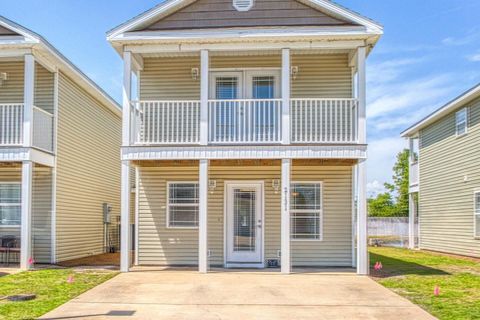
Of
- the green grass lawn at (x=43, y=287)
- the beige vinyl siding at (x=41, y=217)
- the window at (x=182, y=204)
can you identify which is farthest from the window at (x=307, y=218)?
the beige vinyl siding at (x=41, y=217)

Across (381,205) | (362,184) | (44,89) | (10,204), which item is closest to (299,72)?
(362,184)

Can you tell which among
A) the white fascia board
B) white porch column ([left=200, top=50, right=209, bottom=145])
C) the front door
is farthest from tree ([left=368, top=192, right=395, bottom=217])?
white porch column ([left=200, top=50, right=209, bottom=145])

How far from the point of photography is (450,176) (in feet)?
60.2

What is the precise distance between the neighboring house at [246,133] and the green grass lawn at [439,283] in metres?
1.09

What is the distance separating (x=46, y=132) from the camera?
13.1 meters

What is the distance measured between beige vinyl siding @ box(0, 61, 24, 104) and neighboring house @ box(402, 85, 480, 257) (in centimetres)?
1337

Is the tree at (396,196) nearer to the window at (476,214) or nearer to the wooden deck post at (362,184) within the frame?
the window at (476,214)

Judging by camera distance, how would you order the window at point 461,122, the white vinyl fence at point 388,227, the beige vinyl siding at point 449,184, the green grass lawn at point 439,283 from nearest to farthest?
the green grass lawn at point 439,283
the beige vinyl siding at point 449,184
the window at point 461,122
the white vinyl fence at point 388,227

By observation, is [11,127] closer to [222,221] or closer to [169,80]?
[169,80]

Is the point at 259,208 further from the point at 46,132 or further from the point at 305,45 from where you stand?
the point at 46,132

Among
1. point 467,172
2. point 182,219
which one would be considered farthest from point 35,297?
point 467,172

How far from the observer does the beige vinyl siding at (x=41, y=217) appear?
1326 cm

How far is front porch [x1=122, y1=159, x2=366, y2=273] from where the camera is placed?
12.6m

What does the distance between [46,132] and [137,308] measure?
23.5 feet
